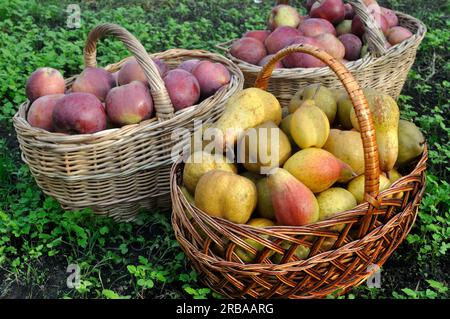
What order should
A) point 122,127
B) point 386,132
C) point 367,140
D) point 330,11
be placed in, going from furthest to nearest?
point 330,11, point 122,127, point 386,132, point 367,140

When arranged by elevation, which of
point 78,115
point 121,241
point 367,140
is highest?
point 367,140

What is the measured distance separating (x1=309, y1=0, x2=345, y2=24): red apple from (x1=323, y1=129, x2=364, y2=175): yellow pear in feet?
4.75

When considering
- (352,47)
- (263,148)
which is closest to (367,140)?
(263,148)

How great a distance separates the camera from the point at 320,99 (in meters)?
1.78

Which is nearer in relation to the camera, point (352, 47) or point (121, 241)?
point (121, 241)

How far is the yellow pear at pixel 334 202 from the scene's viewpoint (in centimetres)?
153

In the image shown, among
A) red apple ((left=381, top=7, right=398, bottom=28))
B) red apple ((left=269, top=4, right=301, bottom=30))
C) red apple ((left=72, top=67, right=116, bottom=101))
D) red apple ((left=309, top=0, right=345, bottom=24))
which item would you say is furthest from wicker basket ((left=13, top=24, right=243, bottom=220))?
red apple ((left=381, top=7, right=398, bottom=28))

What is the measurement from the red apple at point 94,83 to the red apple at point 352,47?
1302mm

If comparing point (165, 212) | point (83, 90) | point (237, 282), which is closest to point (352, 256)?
point (237, 282)

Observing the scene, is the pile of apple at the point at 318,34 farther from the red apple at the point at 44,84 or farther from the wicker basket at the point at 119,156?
the red apple at the point at 44,84

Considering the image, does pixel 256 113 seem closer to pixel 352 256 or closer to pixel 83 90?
pixel 352 256

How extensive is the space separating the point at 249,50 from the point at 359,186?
1.24m

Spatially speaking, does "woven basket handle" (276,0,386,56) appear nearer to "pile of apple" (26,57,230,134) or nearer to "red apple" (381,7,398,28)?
"red apple" (381,7,398,28)

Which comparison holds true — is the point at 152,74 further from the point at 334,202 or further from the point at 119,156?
the point at 334,202
